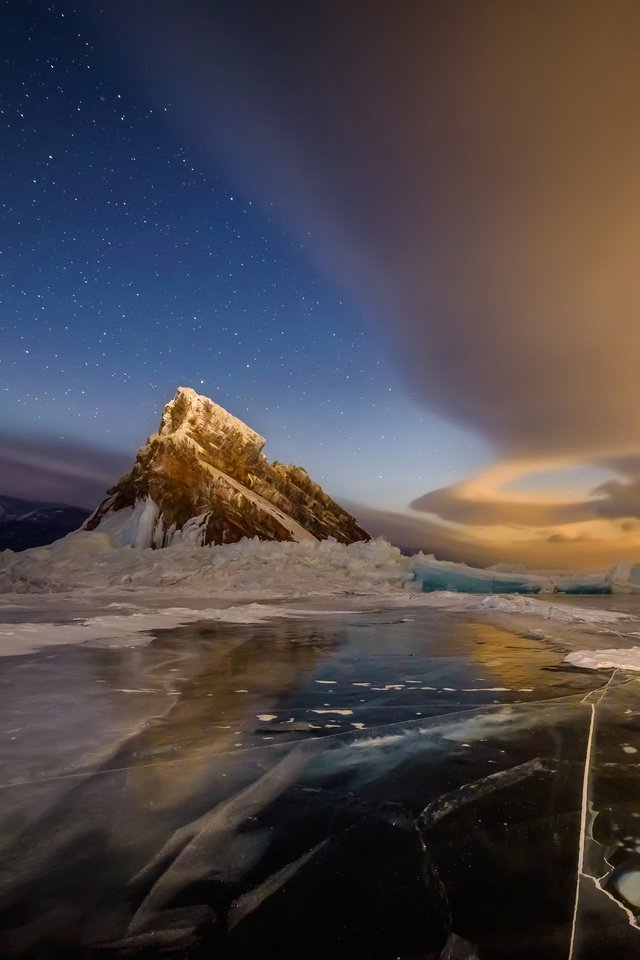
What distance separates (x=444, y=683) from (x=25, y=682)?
4.07m

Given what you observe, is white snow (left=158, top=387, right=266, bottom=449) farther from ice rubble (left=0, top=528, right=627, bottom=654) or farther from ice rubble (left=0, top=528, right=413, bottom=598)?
ice rubble (left=0, top=528, right=413, bottom=598)

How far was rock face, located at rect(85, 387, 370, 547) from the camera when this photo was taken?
1152 inches

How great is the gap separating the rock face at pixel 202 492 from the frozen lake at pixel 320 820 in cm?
2507

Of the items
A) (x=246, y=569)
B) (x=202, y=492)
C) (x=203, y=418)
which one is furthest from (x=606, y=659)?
(x=203, y=418)

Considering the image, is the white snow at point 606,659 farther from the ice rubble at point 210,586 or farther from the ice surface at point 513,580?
the ice surface at point 513,580

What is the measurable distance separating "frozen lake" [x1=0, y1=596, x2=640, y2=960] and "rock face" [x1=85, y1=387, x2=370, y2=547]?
25070mm

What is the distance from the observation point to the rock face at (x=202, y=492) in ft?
96.0

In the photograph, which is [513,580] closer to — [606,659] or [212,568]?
[212,568]

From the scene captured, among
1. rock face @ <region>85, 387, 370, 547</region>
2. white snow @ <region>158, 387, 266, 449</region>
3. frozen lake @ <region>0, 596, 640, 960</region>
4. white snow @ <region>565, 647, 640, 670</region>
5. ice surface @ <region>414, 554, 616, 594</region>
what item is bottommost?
frozen lake @ <region>0, 596, 640, 960</region>

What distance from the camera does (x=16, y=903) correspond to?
168 centimetres

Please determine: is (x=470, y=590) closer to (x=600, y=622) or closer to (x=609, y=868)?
(x=600, y=622)

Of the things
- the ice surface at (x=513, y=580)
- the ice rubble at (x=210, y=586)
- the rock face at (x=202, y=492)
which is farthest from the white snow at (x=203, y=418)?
Result: the ice surface at (x=513, y=580)

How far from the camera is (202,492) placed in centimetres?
3038

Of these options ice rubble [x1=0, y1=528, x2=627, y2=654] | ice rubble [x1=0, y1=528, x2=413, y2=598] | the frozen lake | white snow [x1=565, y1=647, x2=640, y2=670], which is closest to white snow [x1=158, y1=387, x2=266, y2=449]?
ice rubble [x1=0, y1=528, x2=627, y2=654]
